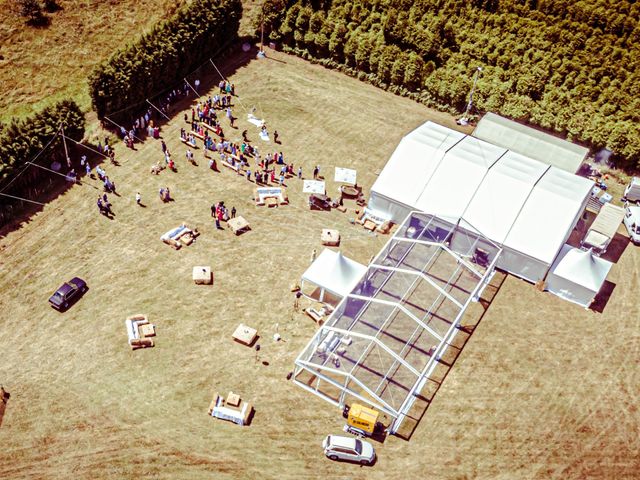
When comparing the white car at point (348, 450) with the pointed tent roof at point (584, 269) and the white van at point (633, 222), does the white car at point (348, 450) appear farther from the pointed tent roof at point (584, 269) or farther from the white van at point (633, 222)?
the white van at point (633, 222)

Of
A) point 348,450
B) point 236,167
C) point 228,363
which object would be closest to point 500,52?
point 236,167

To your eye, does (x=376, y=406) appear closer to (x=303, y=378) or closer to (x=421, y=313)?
(x=303, y=378)

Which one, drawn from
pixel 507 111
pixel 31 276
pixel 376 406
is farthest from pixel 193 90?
pixel 376 406

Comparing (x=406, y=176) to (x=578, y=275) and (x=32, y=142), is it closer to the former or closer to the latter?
(x=578, y=275)

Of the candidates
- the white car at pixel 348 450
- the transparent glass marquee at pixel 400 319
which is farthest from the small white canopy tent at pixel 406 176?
the white car at pixel 348 450

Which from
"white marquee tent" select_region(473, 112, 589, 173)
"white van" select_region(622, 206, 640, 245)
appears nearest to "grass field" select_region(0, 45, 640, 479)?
"white van" select_region(622, 206, 640, 245)

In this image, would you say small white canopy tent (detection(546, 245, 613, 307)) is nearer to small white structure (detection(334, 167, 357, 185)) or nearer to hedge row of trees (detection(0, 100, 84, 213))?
small white structure (detection(334, 167, 357, 185))
